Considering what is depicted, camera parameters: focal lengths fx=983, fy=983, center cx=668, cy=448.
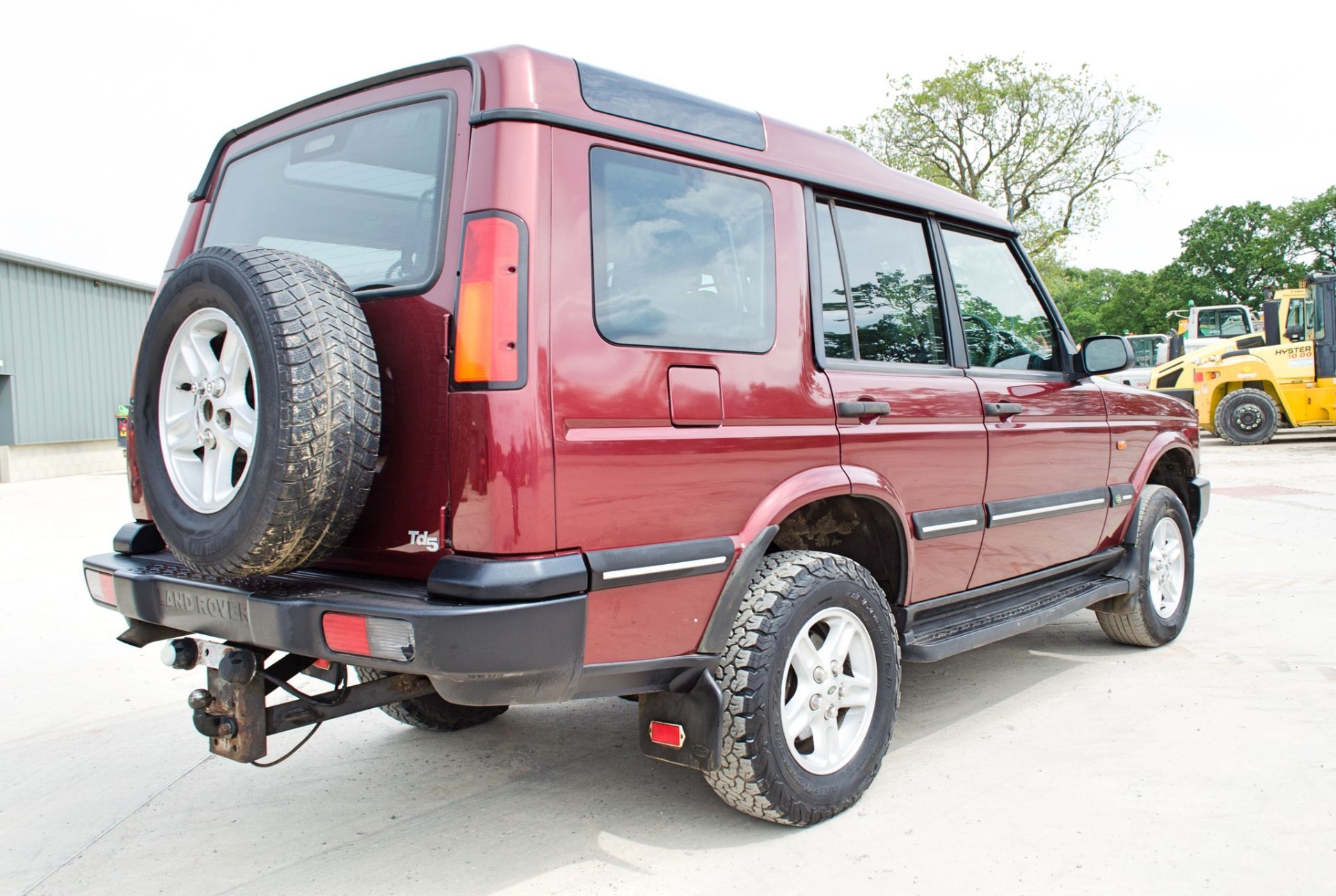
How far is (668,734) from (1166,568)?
3.36 m

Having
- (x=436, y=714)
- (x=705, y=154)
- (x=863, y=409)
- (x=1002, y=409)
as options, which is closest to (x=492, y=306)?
(x=705, y=154)

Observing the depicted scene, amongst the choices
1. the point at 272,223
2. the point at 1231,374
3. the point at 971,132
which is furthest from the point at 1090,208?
the point at 272,223

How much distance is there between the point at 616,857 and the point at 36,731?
2794 mm

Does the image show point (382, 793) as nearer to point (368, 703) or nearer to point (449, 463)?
point (368, 703)

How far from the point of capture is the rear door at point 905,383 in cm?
320

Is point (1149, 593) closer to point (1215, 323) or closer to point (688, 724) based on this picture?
point (688, 724)

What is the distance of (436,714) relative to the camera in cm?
385

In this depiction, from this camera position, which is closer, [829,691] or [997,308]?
[829,691]

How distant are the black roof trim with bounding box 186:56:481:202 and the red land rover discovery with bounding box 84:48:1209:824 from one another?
0.01 m

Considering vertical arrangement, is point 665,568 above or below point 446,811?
above

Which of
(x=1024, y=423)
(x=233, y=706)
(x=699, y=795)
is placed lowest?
(x=699, y=795)

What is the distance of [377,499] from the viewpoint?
250 centimetres

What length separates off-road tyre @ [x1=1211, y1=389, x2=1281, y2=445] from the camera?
55.9ft

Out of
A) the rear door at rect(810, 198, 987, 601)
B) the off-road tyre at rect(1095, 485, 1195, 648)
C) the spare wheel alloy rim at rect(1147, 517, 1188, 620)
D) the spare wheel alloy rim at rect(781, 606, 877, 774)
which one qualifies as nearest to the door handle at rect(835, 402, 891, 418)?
the rear door at rect(810, 198, 987, 601)
